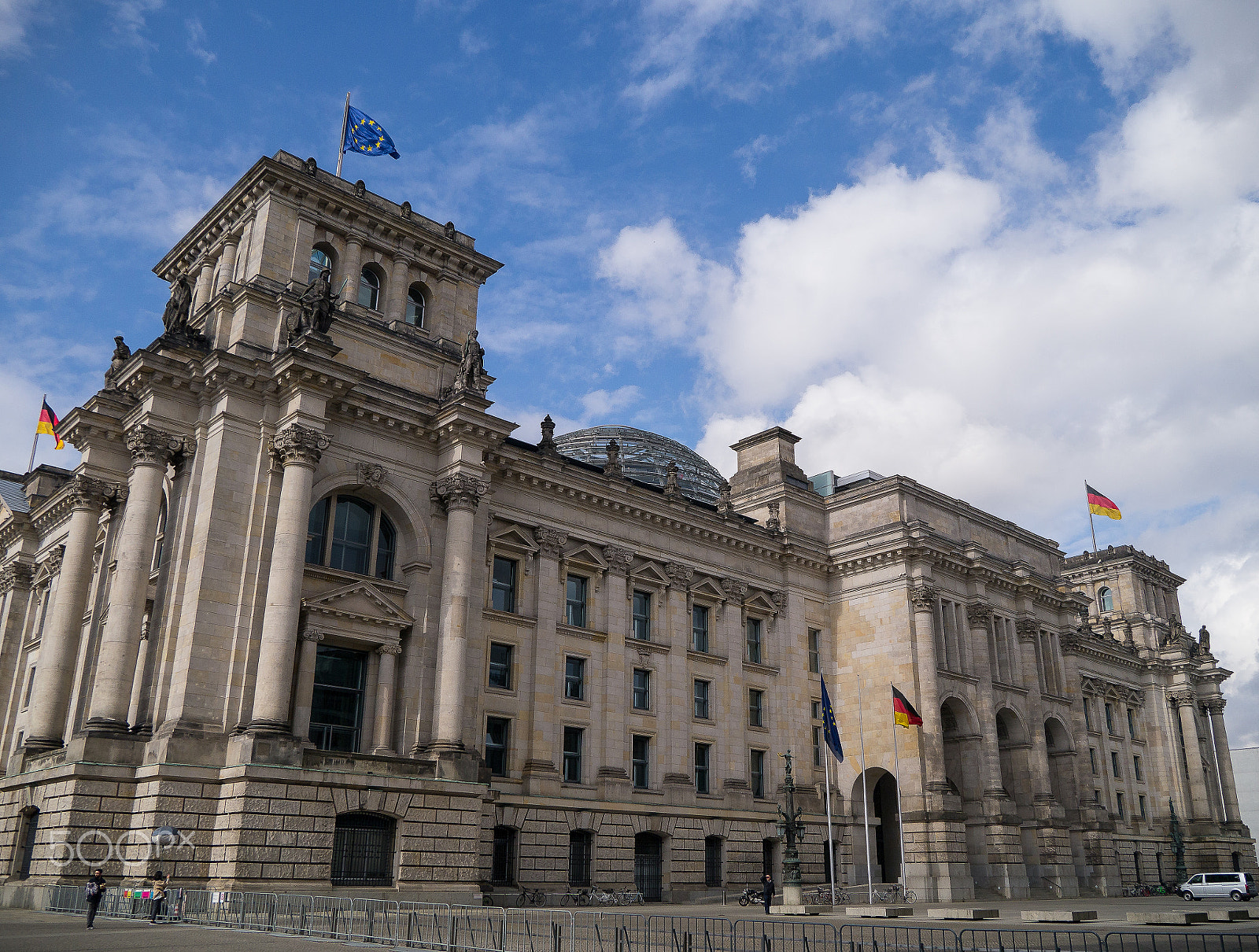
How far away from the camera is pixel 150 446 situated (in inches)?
1367

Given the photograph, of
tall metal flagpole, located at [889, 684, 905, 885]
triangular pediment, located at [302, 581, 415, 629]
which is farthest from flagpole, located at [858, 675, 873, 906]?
triangular pediment, located at [302, 581, 415, 629]

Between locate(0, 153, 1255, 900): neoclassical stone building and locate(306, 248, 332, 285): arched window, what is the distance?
0.16 metres

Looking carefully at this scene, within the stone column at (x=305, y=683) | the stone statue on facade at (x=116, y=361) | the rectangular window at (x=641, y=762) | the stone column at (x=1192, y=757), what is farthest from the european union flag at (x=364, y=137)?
the stone column at (x=1192, y=757)

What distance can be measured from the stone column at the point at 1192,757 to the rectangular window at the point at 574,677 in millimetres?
→ 60035

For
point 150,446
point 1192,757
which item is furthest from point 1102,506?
point 150,446

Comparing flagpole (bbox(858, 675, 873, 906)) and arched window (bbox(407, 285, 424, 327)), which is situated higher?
arched window (bbox(407, 285, 424, 327))

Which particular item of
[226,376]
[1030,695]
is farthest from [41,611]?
[1030,695]

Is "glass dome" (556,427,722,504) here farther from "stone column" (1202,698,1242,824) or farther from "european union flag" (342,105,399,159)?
"stone column" (1202,698,1242,824)

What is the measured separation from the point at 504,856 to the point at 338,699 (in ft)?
30.0

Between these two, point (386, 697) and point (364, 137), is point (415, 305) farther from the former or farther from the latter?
→ point (386, 697)

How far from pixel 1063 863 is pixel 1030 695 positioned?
9057mm

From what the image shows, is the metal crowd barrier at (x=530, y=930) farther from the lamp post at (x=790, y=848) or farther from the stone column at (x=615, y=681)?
the stone column at (x=615, y=681)

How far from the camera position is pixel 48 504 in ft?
150

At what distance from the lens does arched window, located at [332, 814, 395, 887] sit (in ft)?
Answer: 106
